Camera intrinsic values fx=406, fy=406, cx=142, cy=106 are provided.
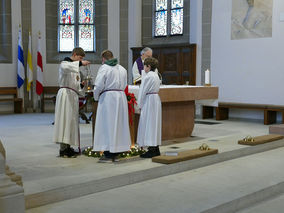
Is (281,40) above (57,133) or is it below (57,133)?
above

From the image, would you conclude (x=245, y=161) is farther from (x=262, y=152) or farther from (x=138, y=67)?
(x=138, y=67)

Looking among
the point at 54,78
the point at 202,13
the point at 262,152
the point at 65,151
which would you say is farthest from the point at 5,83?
the point at 262,152

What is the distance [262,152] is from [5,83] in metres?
8.66

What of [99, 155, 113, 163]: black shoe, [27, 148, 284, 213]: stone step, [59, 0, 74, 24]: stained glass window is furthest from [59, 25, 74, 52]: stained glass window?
[27, 148, 284, 213]: stone step

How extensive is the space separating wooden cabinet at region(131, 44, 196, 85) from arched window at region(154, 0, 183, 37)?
0.74m

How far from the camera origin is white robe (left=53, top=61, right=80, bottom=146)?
5914 millimetres

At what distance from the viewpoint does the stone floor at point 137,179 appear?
426 cm

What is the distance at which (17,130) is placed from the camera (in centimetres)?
883

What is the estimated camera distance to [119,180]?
4965mm

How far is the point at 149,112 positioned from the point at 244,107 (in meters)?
5.15

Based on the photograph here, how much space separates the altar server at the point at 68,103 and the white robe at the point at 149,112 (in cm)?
94

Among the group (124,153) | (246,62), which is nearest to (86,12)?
(246,62)

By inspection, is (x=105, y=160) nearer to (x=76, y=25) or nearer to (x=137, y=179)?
(x=137, y=179)

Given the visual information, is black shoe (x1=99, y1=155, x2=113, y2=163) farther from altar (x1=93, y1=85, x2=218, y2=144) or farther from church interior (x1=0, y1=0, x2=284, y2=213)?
altar (x1=93, y1=85, x2=218, y2=144)
